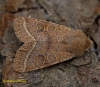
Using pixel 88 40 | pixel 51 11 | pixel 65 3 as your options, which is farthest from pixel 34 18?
pixel 88 40

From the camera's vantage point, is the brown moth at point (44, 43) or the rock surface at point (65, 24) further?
the brown moth at point (44, 43)

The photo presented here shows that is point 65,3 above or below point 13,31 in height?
above

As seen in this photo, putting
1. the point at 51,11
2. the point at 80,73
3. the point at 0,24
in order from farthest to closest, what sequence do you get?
the point at 51,11 < the point at 0,24 < the point at 80,73

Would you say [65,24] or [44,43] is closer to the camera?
[44,43]

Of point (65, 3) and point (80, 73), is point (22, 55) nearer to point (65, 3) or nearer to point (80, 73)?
point (80, 73)
